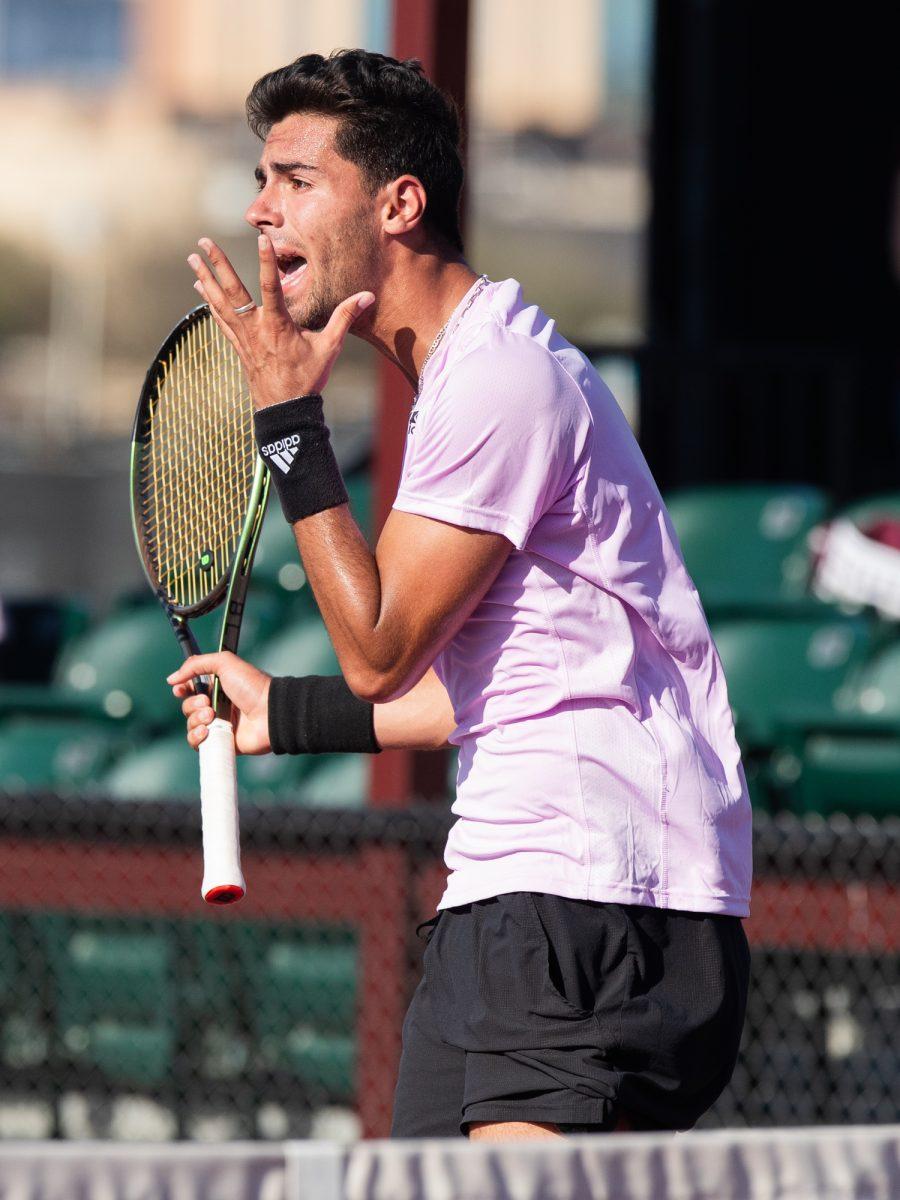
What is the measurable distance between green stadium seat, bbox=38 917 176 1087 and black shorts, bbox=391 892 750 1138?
3174 mm

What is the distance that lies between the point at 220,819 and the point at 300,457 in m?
0.46

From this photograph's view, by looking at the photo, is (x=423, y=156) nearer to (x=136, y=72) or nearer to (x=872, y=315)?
(x=872, y=315)

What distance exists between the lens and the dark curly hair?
2.46 m

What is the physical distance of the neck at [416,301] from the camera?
248 cm

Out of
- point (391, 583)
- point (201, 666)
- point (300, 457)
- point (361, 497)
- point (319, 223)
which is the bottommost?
point (361, 497)

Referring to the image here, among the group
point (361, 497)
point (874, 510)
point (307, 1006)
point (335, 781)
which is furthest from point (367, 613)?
point (361, 497)

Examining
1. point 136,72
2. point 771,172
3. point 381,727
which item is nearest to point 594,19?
point 136,72

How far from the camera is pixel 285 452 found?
7.73 feet

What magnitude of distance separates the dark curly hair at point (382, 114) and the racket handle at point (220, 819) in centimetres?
68

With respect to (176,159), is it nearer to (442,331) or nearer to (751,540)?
(751,540)

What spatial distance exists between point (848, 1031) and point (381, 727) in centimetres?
310

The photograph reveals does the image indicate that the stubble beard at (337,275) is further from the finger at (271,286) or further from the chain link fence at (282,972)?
the chain link fence at (282,972)

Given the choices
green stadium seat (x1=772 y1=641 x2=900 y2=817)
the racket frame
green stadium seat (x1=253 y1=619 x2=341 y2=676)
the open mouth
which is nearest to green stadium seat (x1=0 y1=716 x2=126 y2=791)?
green stadium seat (x1=253 y1=619 x2=341 y2=676)

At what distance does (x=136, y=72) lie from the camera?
4266 centimetres
